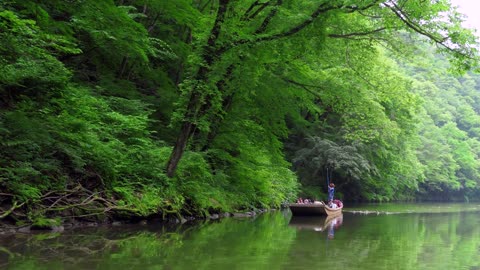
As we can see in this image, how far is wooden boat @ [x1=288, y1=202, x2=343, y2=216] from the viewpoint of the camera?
20.2 m

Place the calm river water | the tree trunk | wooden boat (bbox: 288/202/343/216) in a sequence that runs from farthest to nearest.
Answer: wooden boat (bbox: 288/202/343/216)
the tree trunk
the calm river water

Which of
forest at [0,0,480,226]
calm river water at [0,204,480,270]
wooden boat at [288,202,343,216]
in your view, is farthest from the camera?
wooden boat at [288,202,343,216]

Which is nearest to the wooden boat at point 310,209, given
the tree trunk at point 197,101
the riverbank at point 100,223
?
the riverbank at point 100,223

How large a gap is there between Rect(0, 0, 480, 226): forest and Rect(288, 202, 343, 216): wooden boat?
1695 mm

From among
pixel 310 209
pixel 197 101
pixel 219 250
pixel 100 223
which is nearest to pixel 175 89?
pixel 197 101

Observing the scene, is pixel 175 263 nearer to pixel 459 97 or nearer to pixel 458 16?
pixel 458 16

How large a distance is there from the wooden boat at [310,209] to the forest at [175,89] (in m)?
1.70

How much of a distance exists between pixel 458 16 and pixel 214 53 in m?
6.46

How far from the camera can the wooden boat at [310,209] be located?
2017cm

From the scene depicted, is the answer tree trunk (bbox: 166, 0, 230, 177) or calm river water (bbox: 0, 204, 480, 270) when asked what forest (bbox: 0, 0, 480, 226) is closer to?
tree trunk (bbox: 166, 0, 230, 177)

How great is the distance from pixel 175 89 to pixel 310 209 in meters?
7.23

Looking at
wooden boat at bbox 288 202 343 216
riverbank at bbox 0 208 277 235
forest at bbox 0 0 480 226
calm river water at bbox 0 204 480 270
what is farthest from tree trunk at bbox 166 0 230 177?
wooden boat at bbox 288 202 343 216

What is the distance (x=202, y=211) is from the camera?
15.9 metres

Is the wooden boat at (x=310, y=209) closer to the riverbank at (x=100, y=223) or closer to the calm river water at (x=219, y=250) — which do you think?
the riverbank at (x=100, y=223)
